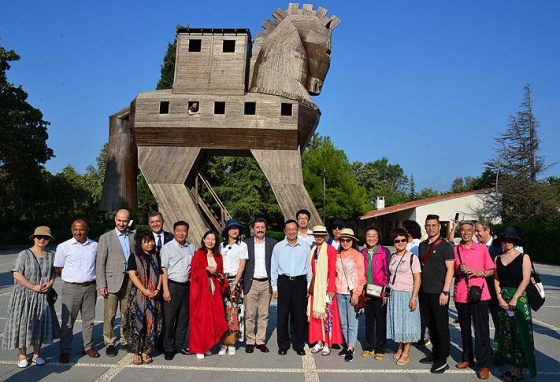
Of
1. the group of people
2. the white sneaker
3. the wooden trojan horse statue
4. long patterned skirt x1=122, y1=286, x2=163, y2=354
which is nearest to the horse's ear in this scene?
the wooden trojan horse statue

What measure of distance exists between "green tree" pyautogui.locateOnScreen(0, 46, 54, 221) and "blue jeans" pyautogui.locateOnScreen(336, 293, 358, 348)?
27.8 m

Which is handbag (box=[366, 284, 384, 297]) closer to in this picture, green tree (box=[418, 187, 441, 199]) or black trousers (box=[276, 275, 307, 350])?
black trousers (box=[276, 275, 307, 350])

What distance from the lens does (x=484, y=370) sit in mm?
5578

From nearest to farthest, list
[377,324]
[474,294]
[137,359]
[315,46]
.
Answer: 1. [474,294]
2. [137,359]
3. [377,324]
4. [315,46]

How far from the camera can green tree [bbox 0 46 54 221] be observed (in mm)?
29344

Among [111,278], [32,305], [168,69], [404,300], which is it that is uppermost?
[168,69]

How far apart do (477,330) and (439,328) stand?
0.45 metres

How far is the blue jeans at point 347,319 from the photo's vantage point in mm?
6406

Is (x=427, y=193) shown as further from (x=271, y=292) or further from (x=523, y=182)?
(x=271, y=292)

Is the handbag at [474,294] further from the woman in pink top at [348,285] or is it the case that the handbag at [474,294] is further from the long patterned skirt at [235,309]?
the long patterned skirt at [235,309]

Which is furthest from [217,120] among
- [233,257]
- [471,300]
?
[471,300]

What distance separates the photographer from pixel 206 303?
6402mm

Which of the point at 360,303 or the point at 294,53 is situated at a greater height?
the point at 294,53

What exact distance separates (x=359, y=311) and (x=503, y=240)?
2146 mm
